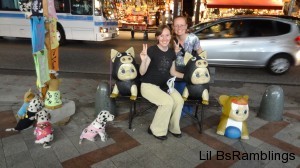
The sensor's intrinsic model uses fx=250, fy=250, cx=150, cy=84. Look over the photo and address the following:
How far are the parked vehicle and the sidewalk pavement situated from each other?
324 cm

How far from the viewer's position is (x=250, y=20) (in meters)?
7.55

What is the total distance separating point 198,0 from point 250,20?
7.85m

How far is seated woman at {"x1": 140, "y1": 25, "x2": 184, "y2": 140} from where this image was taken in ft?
11.2

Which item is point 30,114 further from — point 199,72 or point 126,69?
point 199,72

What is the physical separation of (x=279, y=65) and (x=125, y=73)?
5836 millimetres

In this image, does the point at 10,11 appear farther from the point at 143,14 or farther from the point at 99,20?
the point at 143,14

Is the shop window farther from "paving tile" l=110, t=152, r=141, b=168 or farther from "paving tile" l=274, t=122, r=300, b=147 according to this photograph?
"paving tile" l=274, t=122, r=300, b=147

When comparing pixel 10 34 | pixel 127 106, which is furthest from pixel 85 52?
pixel 127 106

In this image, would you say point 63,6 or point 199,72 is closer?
point 199,72

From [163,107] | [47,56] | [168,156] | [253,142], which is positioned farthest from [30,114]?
[253,142]

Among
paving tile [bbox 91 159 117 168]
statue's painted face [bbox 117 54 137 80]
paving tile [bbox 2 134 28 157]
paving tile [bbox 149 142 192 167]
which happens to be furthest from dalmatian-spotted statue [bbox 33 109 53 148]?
paving tile [bbox 149 142 192 167]

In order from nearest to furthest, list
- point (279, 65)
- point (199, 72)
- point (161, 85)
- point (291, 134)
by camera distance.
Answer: point (199, 72) → point (161, 85) → point (291, 134) → point (279, 65)

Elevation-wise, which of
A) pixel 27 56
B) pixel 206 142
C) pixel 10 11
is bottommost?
pixel 206 142

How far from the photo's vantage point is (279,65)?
7.54m
